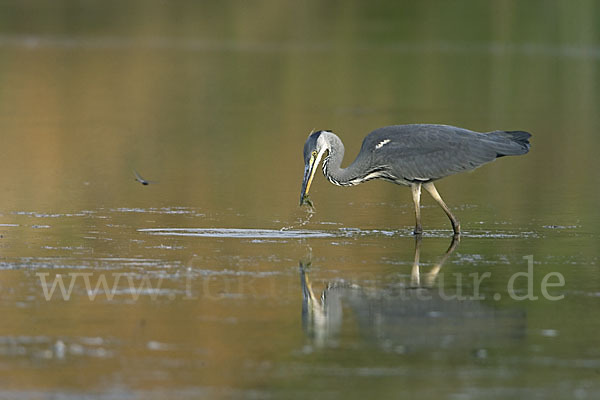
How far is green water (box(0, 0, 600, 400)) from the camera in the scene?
771 centimetres

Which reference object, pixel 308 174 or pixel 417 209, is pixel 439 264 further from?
pixel 308 174

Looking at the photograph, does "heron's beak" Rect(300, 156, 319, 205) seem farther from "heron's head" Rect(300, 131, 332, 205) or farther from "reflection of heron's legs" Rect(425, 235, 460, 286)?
"reflection of heron's legs" Rect(425, 235, 460, 286)

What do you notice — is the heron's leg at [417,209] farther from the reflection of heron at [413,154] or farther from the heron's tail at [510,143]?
the heron's tail at [510,143]

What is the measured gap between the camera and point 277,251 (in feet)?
38.6

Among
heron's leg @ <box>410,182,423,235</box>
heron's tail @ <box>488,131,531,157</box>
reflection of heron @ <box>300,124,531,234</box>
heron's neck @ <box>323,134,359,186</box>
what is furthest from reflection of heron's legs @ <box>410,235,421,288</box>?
heron's tail @ <box>488,131,531,157</box>

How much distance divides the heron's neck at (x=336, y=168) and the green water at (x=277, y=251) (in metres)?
0.51

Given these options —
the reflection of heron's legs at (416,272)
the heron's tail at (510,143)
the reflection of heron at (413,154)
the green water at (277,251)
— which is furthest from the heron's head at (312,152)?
the heron's tail at (510,143)

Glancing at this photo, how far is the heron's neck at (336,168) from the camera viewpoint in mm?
13023

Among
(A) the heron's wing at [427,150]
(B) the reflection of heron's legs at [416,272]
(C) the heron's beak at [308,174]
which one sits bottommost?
(B) the reflection of heron's legs at [416,272]

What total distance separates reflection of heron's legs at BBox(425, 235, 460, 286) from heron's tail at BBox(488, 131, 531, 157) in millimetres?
983

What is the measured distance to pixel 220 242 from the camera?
12211 millimetres

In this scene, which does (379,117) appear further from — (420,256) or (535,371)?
(535,371)

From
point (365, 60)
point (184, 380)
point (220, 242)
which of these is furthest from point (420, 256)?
point (365, 60)

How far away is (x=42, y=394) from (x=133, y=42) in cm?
4167
